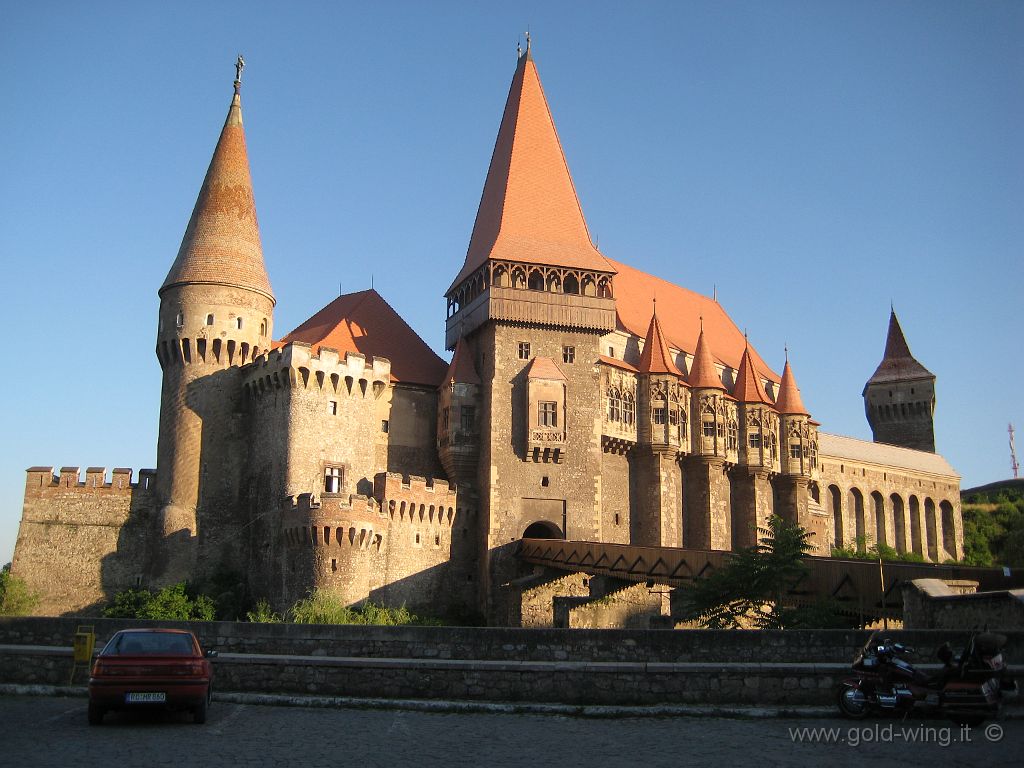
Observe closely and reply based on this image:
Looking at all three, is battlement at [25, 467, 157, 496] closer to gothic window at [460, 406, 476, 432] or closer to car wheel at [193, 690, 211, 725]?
gothic window at [460, 406, 476, 432]

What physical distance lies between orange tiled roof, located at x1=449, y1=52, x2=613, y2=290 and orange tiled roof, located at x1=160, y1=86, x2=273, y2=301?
9.37 m

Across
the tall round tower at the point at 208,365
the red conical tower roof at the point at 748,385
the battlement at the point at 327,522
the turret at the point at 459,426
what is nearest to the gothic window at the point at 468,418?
the turret at the point at 459,426

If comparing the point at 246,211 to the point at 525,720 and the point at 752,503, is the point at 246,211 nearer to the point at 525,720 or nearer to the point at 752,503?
the point at 752,503

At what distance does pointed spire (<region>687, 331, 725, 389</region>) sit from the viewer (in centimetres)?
4916

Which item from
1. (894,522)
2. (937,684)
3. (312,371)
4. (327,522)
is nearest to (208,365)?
(312,371)

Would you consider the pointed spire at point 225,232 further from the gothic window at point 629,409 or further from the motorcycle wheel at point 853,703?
the motorcycle wheel at point 853,703

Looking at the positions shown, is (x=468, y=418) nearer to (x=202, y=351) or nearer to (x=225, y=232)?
(x=202, y=351)

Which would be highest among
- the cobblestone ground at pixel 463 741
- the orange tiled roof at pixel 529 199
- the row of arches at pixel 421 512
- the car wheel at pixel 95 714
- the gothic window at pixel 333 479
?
the orange tiled roof at pixel 529 199

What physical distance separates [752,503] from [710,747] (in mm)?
39478

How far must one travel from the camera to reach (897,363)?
269 feet

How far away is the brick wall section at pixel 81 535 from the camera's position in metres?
37.1

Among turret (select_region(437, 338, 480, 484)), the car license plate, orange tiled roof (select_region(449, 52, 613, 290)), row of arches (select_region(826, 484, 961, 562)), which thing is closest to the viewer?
the car license plate

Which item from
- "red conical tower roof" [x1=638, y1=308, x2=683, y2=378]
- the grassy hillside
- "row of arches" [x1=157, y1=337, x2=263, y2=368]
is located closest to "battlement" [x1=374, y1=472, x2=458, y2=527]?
"row of arches" [x1=157, y1=337, x2=263, y2=368]

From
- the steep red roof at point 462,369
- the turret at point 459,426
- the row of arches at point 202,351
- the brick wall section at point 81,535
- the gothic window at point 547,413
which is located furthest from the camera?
the steep red roof at point 462,369
